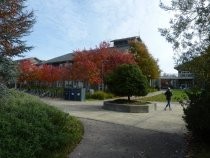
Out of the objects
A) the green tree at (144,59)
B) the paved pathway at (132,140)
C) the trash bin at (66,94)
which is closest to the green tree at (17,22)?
the trash bin at (66,94)

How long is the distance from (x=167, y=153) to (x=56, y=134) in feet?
10.6

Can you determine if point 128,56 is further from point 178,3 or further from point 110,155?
point 110,155

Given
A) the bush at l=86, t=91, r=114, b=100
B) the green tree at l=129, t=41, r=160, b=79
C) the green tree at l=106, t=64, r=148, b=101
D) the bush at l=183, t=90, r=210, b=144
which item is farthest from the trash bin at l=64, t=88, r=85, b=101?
the bush at l=183, t=90, r=210, b=144

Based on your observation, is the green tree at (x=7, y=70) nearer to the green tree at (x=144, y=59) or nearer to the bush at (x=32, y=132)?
the bush at (x=32, y=132)

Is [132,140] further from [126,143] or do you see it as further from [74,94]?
[74,94]

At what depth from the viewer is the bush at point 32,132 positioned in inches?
356

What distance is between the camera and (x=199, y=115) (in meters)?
11.4

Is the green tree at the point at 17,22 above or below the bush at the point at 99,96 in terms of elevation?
above

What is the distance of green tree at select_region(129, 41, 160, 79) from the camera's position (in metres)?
54.7

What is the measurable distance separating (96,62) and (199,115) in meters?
33.0

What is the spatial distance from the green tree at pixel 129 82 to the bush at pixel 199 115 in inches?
434

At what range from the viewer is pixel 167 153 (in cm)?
1101

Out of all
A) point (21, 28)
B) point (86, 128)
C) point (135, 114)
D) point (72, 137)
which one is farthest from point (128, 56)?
point (72, 137)

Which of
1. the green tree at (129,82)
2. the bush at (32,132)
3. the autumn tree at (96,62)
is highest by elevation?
the autumn tree at (96,62)
